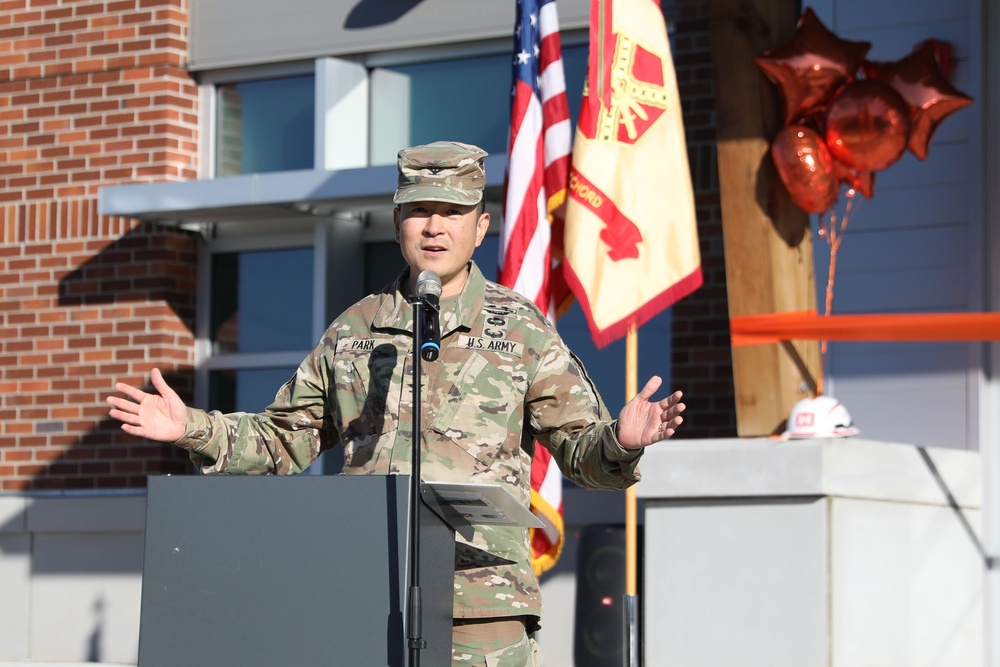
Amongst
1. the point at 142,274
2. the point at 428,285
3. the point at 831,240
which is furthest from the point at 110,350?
the point at 428,285

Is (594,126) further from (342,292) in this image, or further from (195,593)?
(195,593)

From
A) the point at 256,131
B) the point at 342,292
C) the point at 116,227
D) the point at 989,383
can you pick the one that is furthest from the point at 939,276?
the point at 116,227

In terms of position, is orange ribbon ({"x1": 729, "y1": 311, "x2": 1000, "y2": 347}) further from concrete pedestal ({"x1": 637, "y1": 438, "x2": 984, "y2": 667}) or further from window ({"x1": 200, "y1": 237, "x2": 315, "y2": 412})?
window ({"x1": 200, "y1": 237, "x2": 315, "y2": 412})

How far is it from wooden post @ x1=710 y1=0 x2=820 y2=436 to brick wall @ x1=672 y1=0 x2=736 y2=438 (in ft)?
2.42

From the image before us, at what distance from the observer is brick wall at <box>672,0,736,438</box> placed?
8008 mm

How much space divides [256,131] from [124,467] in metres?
2.17

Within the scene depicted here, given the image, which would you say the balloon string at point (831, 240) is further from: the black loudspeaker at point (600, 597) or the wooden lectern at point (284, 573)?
the wooden lectern at point (284, 573)

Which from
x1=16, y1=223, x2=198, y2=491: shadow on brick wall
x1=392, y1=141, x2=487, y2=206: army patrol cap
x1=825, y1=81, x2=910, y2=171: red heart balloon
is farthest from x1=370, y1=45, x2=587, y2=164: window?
x1=392, y1=141, x2=487, y2=206: army patrol cap

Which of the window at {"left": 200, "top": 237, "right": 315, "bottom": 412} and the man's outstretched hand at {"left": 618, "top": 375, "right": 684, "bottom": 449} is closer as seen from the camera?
the man's outstretched hand at {"left": 618, "top": 375, "right": 684, "bottom": 449}

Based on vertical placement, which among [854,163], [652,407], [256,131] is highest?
[256,131]

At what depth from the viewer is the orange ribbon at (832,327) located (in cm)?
718

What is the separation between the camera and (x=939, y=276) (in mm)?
7469

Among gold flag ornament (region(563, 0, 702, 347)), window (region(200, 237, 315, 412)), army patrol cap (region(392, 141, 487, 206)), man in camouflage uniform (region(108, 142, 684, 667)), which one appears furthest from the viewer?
window (region(200, 237, 315, 412))

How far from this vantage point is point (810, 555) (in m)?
6.75
